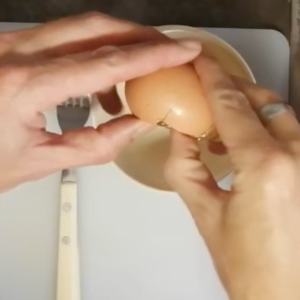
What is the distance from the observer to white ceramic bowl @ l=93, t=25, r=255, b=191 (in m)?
0.70

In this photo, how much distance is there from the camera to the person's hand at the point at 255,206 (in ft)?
1.63

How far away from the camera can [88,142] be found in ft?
2.03

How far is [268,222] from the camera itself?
495 mm

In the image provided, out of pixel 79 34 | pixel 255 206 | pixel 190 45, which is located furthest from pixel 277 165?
pixel 79 34

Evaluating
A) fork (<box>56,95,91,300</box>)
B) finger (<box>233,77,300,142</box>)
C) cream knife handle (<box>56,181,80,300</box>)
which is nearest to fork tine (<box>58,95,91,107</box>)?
fork (<box>56,95,91,300</box>)

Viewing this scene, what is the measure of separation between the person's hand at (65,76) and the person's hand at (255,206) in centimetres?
9

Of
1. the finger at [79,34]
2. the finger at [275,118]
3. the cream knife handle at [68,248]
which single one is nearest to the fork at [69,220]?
the cream knife handle at [68,248]

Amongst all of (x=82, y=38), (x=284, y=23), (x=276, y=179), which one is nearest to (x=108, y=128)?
(x=82, y=38)

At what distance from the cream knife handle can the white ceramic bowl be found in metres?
0.09

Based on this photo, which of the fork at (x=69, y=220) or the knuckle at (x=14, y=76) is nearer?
the knuckle at (x=14, y=76)

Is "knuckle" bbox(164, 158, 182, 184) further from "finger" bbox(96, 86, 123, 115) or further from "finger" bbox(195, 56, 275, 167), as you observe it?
"finger" bbox(96, 86, 123, 115)

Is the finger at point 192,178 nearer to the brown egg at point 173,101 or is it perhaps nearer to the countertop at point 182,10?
the brown egg at point 173,101

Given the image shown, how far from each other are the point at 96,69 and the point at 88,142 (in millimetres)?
98

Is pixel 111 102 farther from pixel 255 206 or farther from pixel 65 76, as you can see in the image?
pixel 255 206
